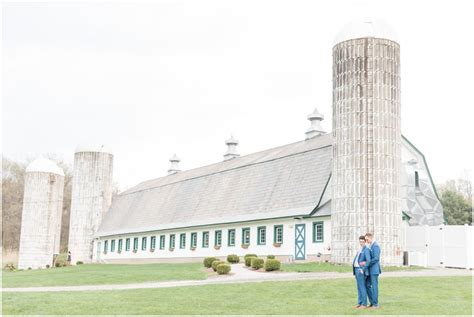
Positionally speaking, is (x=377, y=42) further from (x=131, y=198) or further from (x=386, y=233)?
(x=131, y=198)

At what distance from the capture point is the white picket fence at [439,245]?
27375 millimetres

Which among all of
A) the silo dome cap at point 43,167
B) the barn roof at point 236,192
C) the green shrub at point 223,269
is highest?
the silo dome cap at point 43,167

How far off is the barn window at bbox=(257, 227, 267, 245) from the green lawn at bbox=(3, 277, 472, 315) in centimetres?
1441

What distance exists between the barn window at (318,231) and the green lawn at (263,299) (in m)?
10.4

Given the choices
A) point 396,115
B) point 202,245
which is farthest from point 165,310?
point 202,245

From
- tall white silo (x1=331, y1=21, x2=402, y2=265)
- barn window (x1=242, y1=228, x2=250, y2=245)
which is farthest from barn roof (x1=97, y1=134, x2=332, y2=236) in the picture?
tall white silo (x1=331, y1=21, x2=402, y2=265)

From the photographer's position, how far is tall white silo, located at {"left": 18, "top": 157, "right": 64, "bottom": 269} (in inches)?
2067

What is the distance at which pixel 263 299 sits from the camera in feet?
52.3

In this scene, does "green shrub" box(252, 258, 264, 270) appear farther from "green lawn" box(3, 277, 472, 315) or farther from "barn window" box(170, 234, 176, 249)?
"barn window" box(170, 234, 176, 249)

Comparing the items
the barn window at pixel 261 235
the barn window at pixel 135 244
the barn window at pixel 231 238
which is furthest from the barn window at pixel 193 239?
the barn window at pixel 135 244

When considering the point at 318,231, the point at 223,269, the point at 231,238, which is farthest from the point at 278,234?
the point at 223,269

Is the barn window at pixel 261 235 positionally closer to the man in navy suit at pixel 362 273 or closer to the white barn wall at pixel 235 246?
the white barn wall at pixel 235 246

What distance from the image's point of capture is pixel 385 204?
2795 centimetres

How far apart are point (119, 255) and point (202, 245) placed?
43.9 ft
